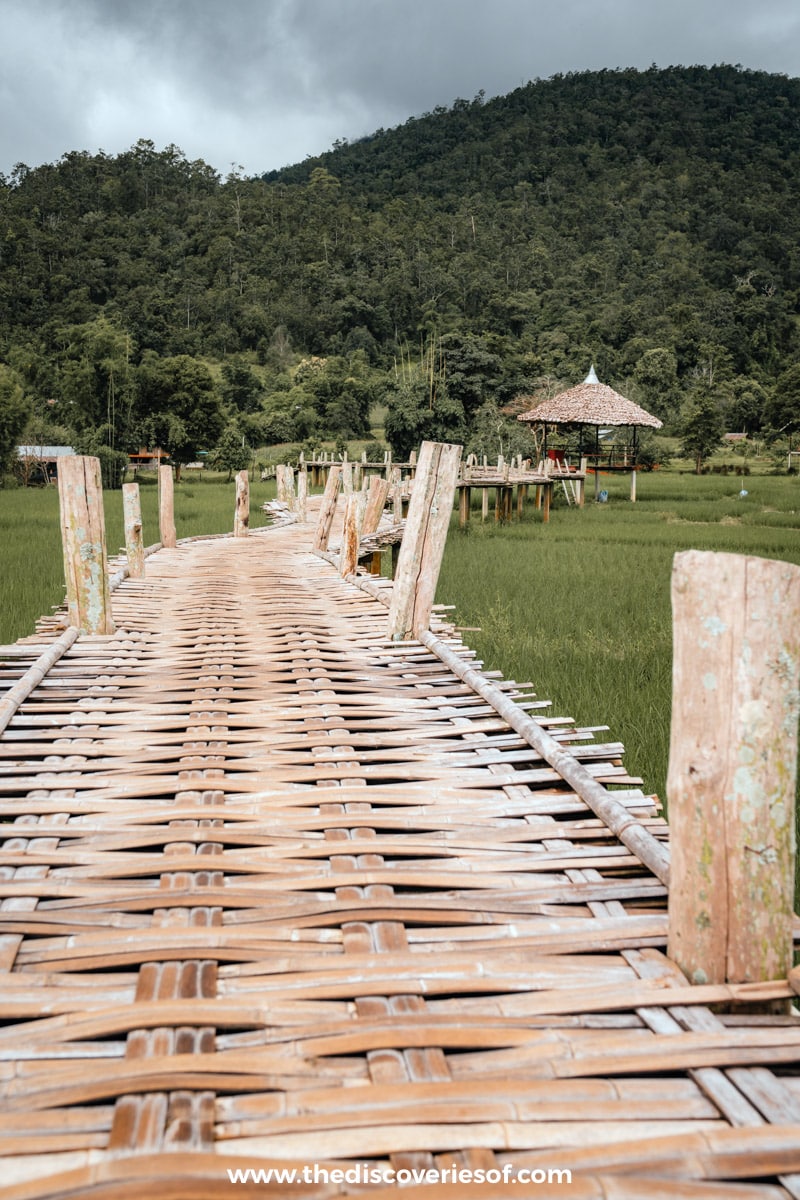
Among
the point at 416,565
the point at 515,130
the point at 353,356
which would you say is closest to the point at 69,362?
the point at 353,356

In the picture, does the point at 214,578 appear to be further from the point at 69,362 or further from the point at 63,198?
the point at 63,198

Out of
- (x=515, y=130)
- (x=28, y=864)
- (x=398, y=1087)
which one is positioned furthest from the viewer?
(x=515, y=130)

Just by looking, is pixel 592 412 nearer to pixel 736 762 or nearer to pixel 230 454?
pixel 230 454

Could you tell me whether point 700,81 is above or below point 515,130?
above

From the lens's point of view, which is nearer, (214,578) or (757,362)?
(214,578)

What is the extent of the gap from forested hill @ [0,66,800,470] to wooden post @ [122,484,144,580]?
65.0ft

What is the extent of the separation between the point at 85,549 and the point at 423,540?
1682 mm

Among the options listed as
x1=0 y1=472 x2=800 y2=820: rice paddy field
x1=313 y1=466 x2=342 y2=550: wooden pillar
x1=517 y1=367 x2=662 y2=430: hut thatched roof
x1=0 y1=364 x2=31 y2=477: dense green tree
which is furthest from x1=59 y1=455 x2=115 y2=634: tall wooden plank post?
x1=0 y1=364 x2=31 y2=477: dense green tree

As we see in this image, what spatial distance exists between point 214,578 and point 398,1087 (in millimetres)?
6276

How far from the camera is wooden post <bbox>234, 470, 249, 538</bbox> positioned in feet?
36.9

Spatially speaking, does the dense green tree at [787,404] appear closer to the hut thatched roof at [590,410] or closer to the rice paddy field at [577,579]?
the hut thatched roof at [590,410]

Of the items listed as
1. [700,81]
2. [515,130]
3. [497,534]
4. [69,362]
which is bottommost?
[497,534]

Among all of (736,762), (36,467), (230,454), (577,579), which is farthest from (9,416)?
(736,762)

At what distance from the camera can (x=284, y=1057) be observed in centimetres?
149
